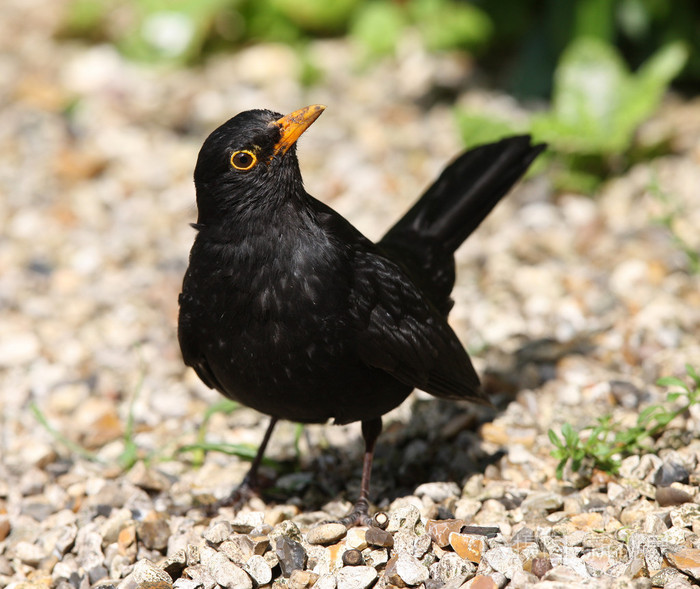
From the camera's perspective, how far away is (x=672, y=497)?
389 cm

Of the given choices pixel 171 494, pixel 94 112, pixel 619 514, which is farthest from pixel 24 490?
pixel 94 112

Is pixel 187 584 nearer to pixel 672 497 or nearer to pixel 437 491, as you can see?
pixel 437 491

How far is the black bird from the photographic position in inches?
146

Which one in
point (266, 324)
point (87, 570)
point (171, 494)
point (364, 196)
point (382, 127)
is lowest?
point (87, 570)

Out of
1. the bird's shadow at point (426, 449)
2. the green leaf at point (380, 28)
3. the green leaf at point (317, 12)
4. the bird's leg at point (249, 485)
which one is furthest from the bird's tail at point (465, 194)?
the green leaf at point (317, 12)

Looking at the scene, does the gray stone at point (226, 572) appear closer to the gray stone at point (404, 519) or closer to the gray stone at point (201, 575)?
the gray stone at point (201, 575)

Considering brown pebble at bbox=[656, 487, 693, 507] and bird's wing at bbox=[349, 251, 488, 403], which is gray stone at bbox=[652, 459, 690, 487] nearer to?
brown pebble at bbox=[656, 487, 693, 507]

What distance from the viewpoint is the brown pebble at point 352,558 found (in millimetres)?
3641

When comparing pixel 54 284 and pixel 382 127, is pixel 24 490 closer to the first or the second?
pixel 54 284

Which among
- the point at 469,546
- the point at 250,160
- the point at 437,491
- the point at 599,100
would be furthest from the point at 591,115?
the point at 469,546

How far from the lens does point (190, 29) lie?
27.4 feet

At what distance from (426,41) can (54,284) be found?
3.57m

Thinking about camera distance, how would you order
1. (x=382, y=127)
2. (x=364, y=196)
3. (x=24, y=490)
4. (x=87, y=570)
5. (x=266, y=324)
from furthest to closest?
(x=382, y=127), (x=364, y=196), (x=24, y=490), (x=87, y=570), (x=266, y=324)

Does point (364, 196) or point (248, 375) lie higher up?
point (364, 196)
